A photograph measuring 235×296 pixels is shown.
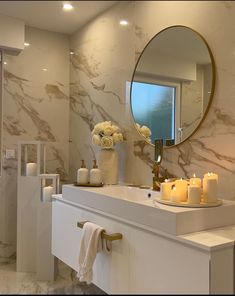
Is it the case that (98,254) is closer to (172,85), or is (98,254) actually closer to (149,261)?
(149,261)

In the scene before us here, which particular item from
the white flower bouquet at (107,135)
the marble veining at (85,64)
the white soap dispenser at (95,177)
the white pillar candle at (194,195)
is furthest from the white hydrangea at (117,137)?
the white pillar candle at (194,195)

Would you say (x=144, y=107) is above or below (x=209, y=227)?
above

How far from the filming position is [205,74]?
1704 mm

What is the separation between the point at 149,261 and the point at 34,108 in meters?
2.07

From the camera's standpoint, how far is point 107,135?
7.47 ft

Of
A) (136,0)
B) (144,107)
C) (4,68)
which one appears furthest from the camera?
(4,68)

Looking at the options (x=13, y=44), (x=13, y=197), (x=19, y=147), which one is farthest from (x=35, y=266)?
(x=13, y=44)

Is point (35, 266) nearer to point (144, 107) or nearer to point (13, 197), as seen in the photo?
point (13, 197)

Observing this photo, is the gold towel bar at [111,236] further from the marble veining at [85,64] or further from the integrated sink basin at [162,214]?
the marble veining at [85,64]

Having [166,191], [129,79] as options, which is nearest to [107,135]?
[129,79]

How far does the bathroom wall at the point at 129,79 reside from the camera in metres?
1.44

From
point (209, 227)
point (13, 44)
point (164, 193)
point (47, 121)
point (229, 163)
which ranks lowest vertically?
point (209, 227)

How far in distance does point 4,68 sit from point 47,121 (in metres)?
0.63

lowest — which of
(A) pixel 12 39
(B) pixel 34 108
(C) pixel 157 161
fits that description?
(C) pixel 157 161
